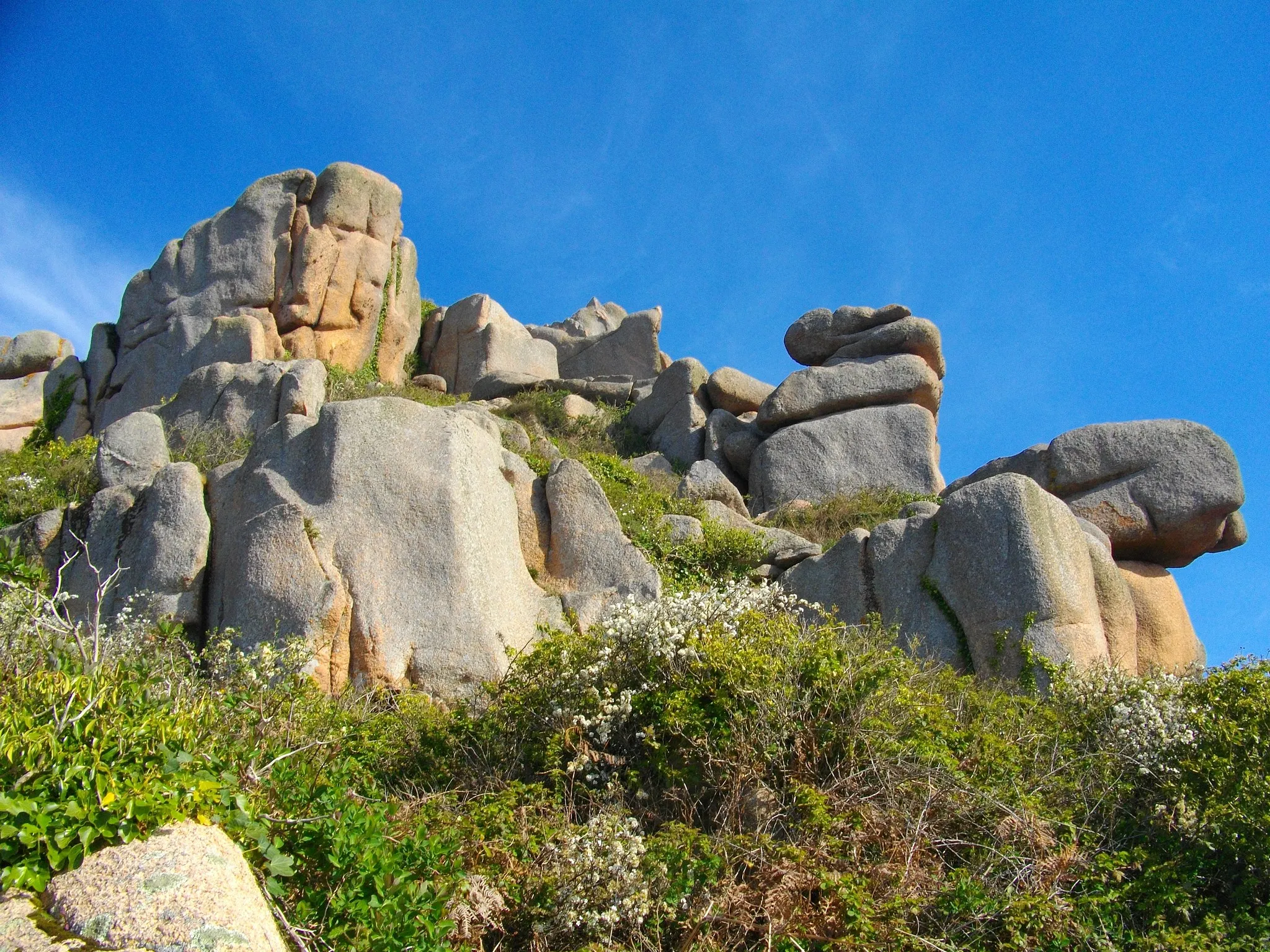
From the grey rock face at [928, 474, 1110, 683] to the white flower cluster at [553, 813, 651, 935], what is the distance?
6301 millimetres

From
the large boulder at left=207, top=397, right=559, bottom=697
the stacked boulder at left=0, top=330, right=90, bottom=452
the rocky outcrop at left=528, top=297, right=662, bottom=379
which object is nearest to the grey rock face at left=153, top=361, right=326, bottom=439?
the large boulder at left=207, top=397, right=559, bottom=697

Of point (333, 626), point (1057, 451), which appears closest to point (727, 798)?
point (333, 626)

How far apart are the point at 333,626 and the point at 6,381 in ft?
57.1

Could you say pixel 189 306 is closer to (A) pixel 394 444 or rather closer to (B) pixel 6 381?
(B) pixel 6 381

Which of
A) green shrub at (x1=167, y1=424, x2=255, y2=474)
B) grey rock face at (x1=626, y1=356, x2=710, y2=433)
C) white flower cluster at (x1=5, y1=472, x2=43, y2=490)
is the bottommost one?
white flower cluster at (x1=5, y1=472, x2=43, y2=490)

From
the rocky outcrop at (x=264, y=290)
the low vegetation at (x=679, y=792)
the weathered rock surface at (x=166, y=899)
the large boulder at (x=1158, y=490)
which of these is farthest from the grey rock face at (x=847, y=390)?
the weathered rock surface at (x=166, y=899)

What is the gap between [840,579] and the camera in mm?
12523

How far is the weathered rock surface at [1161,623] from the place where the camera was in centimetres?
1253

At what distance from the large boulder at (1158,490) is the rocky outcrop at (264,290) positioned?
591 inches

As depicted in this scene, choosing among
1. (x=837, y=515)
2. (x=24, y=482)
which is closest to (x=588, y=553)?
(x=837, y=515)

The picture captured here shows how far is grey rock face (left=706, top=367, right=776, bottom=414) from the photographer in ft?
74.0

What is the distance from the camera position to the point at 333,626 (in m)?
9.67

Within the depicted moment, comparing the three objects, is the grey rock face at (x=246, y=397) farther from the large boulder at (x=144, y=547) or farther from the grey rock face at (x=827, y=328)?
the grey rock face at (x=827, y=328)

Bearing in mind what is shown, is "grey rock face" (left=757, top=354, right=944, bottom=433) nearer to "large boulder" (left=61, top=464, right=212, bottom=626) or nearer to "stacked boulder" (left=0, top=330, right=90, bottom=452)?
"large boulder" (left=61, top=464, right=212, bottom=626)
